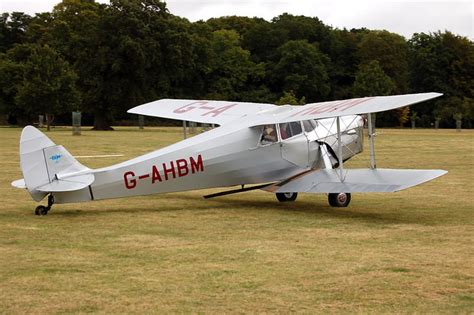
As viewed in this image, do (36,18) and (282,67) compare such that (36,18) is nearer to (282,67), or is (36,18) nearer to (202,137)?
(282,67)

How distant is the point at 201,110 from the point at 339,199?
4.91 metres

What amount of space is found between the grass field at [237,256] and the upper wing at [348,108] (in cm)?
170

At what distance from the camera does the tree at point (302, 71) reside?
3619 inches

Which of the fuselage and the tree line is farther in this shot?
the tree line

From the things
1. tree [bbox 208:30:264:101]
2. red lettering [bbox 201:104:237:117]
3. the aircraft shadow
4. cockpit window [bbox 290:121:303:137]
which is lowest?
the aircraft shadow

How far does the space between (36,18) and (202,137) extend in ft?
291

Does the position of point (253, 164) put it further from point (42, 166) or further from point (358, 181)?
point (42, 166)

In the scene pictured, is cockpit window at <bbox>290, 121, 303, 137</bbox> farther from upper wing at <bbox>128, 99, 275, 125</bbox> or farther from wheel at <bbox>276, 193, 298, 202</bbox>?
upper wing at <bbox>128, 99, 275, 125</bbox>

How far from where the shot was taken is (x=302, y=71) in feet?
304

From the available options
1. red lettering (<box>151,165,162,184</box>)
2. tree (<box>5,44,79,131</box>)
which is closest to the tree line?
tree (<box>5,44,79,131</box>)

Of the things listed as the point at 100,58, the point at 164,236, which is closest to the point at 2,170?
the point at 164,236

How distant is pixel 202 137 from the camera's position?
13953 mm

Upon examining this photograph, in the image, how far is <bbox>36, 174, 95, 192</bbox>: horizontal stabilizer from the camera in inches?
464

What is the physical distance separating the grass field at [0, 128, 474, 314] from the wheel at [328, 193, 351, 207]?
19 centimetres
